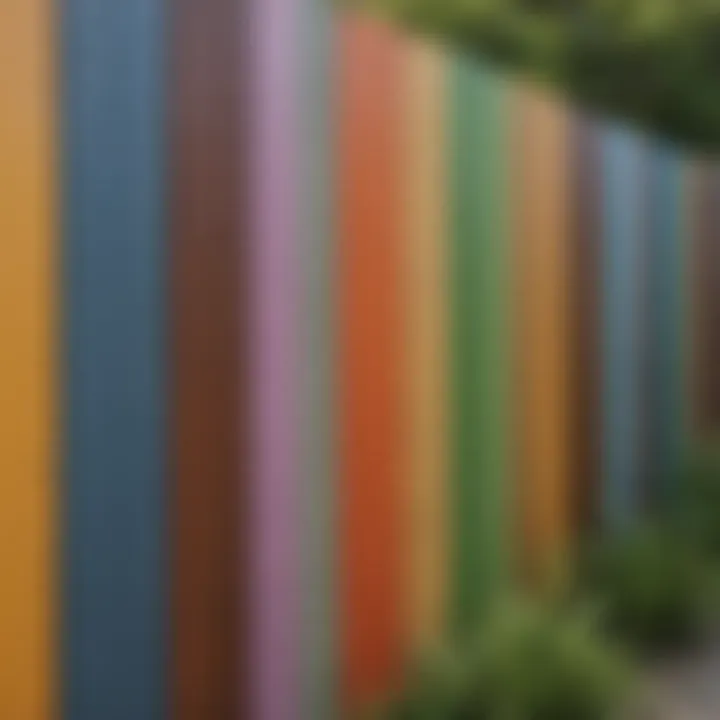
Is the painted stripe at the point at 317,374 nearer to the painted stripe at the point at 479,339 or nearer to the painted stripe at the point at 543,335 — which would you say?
the painted stripe at the point at 479,339

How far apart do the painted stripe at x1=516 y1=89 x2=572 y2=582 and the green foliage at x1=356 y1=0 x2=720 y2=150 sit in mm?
5339

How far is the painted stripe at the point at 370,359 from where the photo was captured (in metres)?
4.28

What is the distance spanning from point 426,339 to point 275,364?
3.84 ft

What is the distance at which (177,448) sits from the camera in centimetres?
339

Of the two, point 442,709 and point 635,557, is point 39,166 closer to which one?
point 442,709

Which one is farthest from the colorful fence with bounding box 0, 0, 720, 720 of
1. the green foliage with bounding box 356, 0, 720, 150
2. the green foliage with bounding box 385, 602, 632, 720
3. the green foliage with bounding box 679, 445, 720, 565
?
the green foliage with bounding box 356, 0, 720, 150

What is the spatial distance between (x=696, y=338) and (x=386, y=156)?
3.92 m

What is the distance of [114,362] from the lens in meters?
3.14

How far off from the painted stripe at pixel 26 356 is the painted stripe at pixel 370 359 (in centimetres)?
137

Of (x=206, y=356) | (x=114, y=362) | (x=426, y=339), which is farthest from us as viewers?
(x=426, y=339)

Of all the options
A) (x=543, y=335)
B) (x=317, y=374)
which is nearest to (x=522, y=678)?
(x=317, y=374)

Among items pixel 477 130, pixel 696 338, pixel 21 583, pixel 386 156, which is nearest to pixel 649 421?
pixel 696 338

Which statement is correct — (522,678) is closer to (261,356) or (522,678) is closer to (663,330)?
(261,356)

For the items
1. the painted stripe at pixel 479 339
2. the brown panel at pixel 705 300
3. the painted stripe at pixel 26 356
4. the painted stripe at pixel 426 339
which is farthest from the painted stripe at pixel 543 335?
the painted stripe at pixel 26 356
